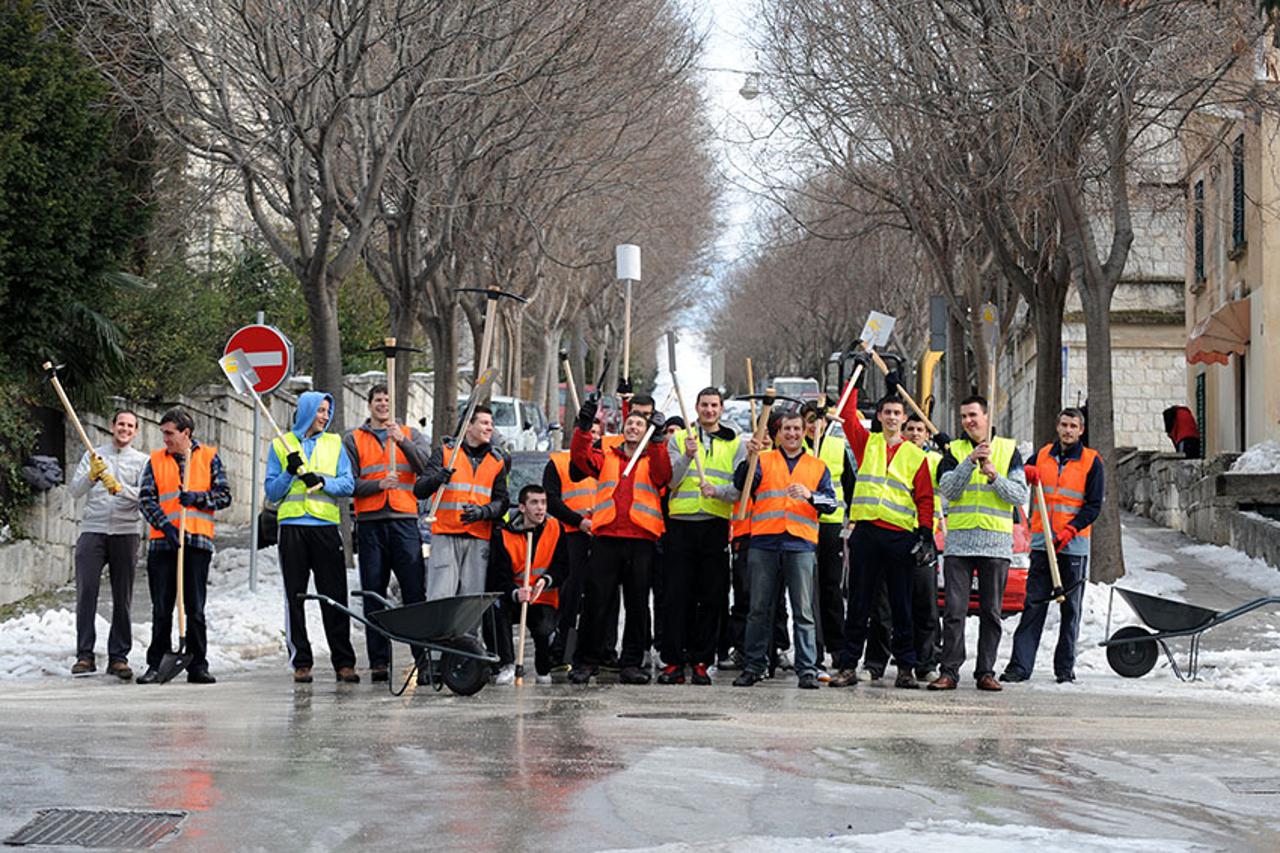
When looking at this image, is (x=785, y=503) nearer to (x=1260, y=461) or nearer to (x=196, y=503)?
(x=196, y=503)

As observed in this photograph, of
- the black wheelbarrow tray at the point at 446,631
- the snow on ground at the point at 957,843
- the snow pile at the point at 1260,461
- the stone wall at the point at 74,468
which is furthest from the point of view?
the snow pile at the point at 1260,461

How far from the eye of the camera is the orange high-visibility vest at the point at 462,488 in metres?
13.0

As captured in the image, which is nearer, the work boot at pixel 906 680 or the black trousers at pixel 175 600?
the work boot at pixel 906 680

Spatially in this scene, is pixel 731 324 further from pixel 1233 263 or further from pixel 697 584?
pixel 697 584

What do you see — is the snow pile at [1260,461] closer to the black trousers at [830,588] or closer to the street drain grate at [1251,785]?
the black trousers at [830,588]

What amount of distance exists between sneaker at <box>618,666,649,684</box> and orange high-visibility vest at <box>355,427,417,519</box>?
1694 millimetres

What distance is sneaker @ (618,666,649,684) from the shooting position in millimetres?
13188

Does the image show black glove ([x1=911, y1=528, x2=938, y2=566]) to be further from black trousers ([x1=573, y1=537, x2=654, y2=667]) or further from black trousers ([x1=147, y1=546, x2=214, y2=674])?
black trousers ([x1=147, y1=546, x2=214, y2=674])

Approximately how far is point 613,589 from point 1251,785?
18.6ft

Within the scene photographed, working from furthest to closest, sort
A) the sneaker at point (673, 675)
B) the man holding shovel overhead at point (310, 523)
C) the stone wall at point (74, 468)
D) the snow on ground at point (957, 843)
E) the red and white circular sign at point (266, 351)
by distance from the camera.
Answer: the stone wall at point (74, 468), the red and white circular sign at point (266, 351), the sneaker at point (673, 675), the man holding shovel overhead at point (310, 523), the snow on ground at point (957, 843)

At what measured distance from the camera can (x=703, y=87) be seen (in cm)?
3566

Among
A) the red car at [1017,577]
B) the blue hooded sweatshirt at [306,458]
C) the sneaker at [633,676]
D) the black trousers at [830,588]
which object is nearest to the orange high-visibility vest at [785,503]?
the black trousers at [830,588]

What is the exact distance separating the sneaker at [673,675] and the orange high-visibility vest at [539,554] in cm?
87

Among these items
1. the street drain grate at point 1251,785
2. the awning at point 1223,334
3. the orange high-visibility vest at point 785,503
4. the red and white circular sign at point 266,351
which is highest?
the awning at point 1223,334
